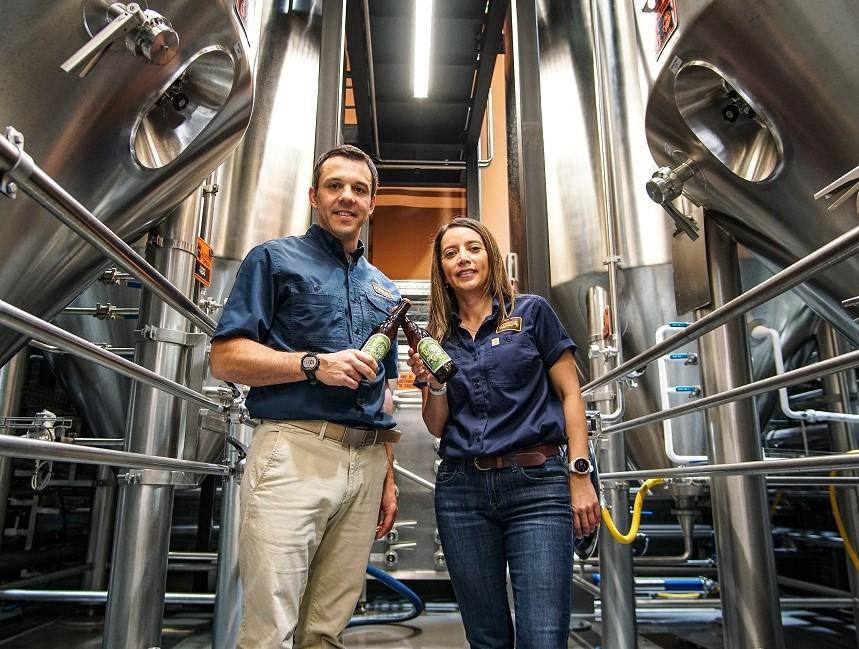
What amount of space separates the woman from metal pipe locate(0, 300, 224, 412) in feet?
1.81

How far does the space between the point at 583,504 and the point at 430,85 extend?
4.16 meters

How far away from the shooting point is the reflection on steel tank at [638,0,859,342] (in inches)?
50.2

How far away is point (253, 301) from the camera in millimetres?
1287

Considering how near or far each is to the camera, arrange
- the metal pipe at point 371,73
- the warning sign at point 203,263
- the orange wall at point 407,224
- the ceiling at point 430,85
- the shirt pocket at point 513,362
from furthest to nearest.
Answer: the orange wall at point 407,224 → the ceiling at point 430,85 → the metal pipe at point 371,73 → the warning sign at point 203,263 → the shirt pocket at point 513,362

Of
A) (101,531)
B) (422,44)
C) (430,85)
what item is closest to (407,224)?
(430,85)

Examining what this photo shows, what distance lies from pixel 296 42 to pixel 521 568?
2736 millimetres

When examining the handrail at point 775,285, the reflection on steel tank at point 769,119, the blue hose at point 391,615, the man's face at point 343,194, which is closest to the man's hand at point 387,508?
the man's face at point 343,194

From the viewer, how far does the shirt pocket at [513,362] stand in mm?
1387

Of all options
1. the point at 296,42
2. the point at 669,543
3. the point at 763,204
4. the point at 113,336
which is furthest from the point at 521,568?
the point at 669,543

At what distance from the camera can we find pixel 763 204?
1.65 m

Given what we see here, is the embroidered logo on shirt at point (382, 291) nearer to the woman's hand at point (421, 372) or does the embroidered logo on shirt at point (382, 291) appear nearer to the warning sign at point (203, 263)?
the woman's hand at point (421, 372)

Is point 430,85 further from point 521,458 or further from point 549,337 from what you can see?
point 521,458

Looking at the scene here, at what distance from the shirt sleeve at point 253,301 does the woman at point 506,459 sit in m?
0.33

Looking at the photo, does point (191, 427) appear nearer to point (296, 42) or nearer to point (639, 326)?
point (639, 326)
